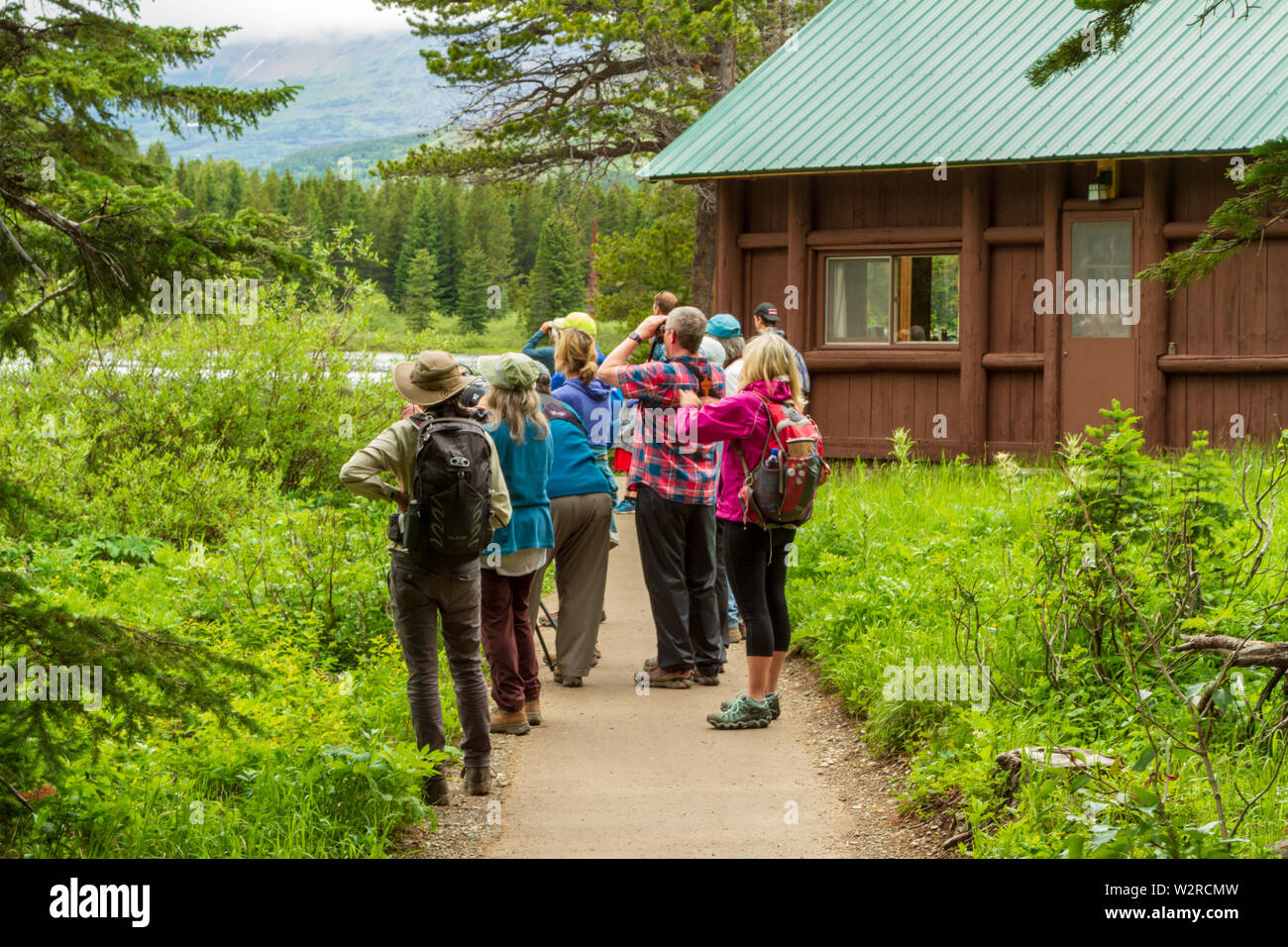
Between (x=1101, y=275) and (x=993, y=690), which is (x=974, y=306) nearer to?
(x=1101, y=275)

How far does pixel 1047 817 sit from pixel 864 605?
3.34 metres

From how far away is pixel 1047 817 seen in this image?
16.4ft

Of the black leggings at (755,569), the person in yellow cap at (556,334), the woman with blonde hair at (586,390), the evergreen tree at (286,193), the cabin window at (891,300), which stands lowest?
the black leggings at (755,569)

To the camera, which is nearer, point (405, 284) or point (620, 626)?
point (620, 626)

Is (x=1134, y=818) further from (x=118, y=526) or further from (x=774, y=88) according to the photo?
(x=774, y=88)

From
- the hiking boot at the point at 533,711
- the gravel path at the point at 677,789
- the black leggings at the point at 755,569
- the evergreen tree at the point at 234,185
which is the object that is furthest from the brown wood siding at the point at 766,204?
the evergreen tree at the point at 234,185

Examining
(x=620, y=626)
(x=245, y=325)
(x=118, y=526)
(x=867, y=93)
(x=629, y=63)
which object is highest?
(x=629, y=63)

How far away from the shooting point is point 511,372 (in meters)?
6.86

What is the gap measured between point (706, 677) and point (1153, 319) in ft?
26.9

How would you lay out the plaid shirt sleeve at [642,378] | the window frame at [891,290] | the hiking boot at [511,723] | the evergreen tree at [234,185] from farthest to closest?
the evergreen tree at [234,185] < the window frame at [891,290] < the plaid shirt sleeve at [642,378] < the hiking boot at [511,723]

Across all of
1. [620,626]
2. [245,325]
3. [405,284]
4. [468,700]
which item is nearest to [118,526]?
[245,325]

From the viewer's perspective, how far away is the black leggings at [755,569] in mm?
6848

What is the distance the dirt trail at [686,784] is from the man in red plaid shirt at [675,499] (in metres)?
0.29

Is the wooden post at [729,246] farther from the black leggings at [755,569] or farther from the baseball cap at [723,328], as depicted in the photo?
the black leggings at [755,569]
